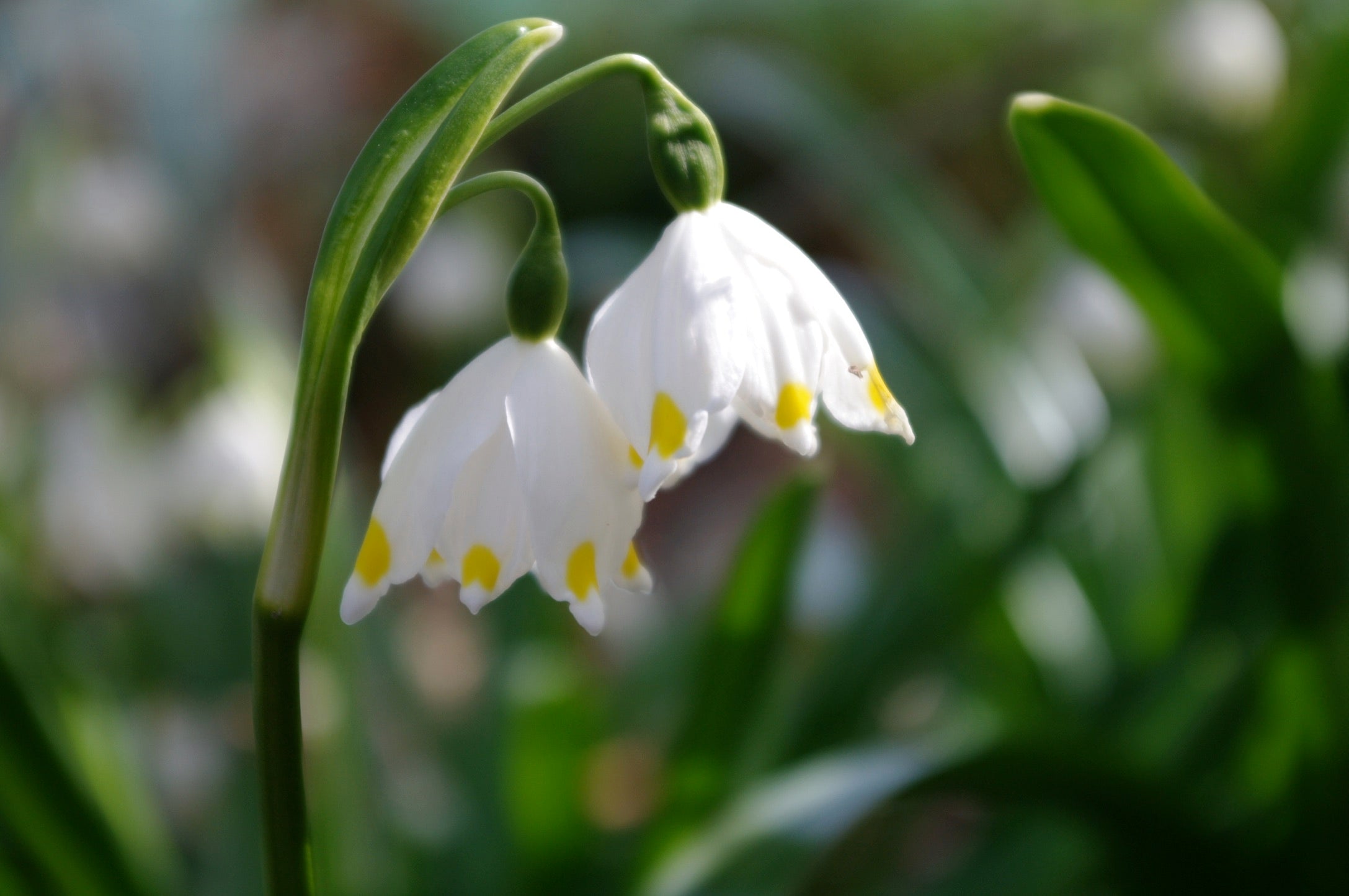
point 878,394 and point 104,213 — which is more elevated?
point 878,394

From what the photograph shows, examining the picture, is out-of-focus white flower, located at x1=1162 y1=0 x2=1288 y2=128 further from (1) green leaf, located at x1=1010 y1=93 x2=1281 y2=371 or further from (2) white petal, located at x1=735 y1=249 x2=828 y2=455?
(2) white petal, located at x1=735 y1=249 x2=828 y2=455

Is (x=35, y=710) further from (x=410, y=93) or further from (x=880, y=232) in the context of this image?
(x=880, y=232)

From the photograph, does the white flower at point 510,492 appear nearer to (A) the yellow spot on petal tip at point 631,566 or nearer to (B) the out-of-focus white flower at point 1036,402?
(A) the yellow spot on petal tip at point 631,566

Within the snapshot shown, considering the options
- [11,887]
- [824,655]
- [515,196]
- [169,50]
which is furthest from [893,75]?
[11,887]

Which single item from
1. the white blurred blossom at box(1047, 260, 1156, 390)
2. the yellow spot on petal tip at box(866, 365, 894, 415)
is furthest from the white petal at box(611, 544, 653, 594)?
the white blurred blossom at box(1047, 260, 1156, 390)

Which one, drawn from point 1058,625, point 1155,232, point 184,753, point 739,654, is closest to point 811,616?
point 1058,625

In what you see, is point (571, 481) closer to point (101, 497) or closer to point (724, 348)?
point (724, 348)

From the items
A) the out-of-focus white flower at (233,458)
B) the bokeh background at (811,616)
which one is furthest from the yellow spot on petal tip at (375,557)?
the out-of-focus white flower at (233,458)
